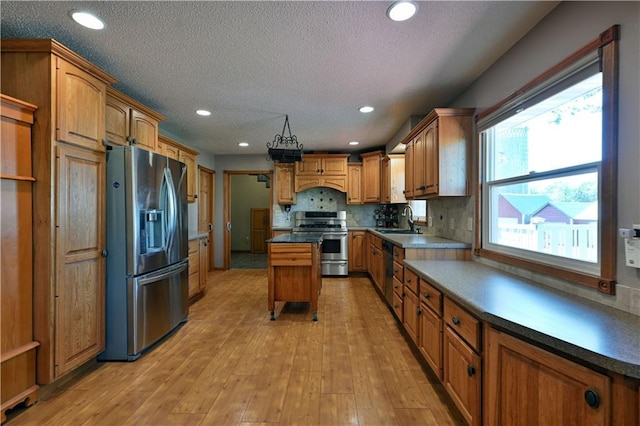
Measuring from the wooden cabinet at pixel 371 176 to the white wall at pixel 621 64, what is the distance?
11.7 ft

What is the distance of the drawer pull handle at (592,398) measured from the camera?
87 cm

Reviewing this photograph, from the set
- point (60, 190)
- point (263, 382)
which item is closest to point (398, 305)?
point (263, 382)

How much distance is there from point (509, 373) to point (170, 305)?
281 cm

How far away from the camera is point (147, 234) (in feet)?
7.99

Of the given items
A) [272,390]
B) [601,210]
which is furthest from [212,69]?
[601,210]

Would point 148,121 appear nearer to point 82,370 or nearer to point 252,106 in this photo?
point 252,106

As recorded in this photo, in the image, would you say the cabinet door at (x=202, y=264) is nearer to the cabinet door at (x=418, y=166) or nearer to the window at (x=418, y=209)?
the cabinet door at (x=418, y=166)

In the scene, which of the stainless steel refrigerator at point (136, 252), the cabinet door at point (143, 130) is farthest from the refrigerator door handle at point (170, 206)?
the cabinet door at point (143, 130)

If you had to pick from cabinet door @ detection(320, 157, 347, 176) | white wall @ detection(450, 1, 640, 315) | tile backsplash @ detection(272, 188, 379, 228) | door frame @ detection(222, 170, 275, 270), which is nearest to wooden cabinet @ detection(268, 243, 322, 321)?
white wall @ detection(450, 1, 640, 315)

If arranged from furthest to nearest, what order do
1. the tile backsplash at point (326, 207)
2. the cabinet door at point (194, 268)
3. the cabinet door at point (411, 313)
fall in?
the tile backsplash at point (326, 207) → the cabinet door at point (194, 268) → the cabinet door at point (411, 313)

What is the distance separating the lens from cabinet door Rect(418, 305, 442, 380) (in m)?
1.83

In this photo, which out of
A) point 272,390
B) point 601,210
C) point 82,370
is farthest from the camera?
point 82,370

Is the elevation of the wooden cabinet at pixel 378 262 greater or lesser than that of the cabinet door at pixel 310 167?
lesser

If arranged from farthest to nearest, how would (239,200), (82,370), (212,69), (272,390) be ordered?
(239,200)
(212,69)
(82,370)
(272,390)
